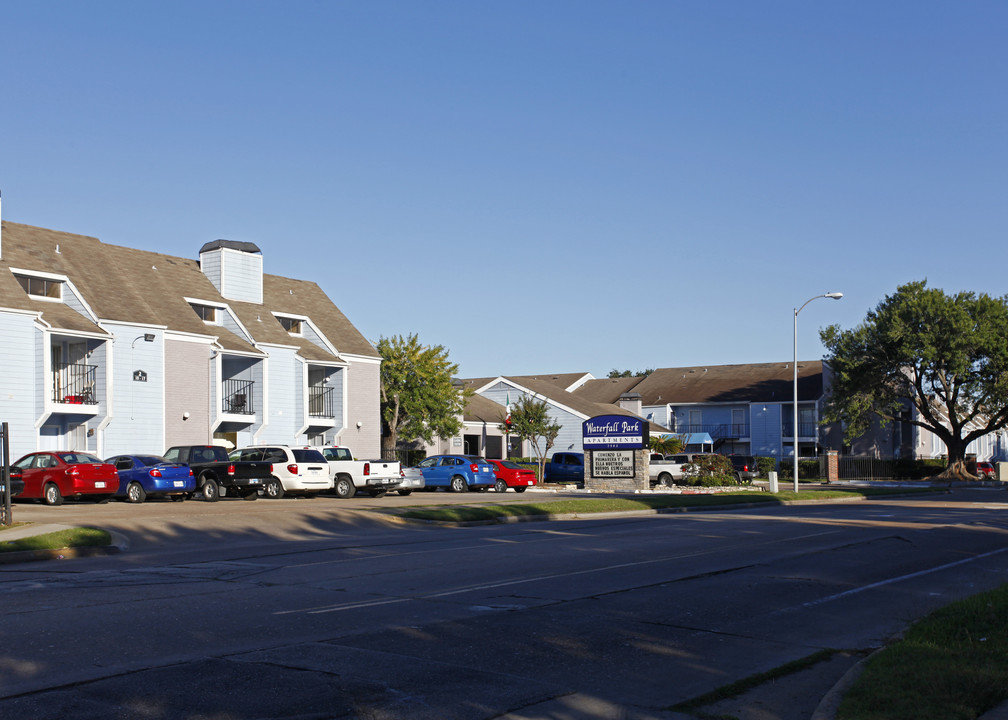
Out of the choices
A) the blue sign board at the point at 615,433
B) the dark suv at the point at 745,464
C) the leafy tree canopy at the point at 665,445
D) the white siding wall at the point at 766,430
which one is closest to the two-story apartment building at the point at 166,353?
the blue sign board at the point at 615,433

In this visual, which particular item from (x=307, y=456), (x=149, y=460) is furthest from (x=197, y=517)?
(x=307, y=456)

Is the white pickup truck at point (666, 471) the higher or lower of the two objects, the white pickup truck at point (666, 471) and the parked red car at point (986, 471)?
the higher

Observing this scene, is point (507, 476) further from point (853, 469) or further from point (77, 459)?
point (853, 469)

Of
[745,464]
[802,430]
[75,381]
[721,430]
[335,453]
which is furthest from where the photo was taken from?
[721,430]

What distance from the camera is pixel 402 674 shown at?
7.89 meters

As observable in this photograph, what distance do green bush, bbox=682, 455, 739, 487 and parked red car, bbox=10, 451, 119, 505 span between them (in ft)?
95.8

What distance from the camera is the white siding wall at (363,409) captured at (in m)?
48.3

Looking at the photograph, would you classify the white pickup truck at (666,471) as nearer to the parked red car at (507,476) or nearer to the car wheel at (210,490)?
the parked red car at (507,476)

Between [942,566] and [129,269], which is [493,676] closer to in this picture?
[942,566]

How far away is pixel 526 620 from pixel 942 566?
8.76 meters

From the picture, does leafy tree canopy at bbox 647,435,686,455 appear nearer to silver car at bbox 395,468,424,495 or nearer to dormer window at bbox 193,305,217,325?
silver car at bbox 395,468,424,495

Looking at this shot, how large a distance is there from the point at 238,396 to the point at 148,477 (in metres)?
13.6

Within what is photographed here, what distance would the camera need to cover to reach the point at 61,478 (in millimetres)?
27312

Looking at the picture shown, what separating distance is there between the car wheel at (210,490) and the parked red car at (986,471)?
49.0m
